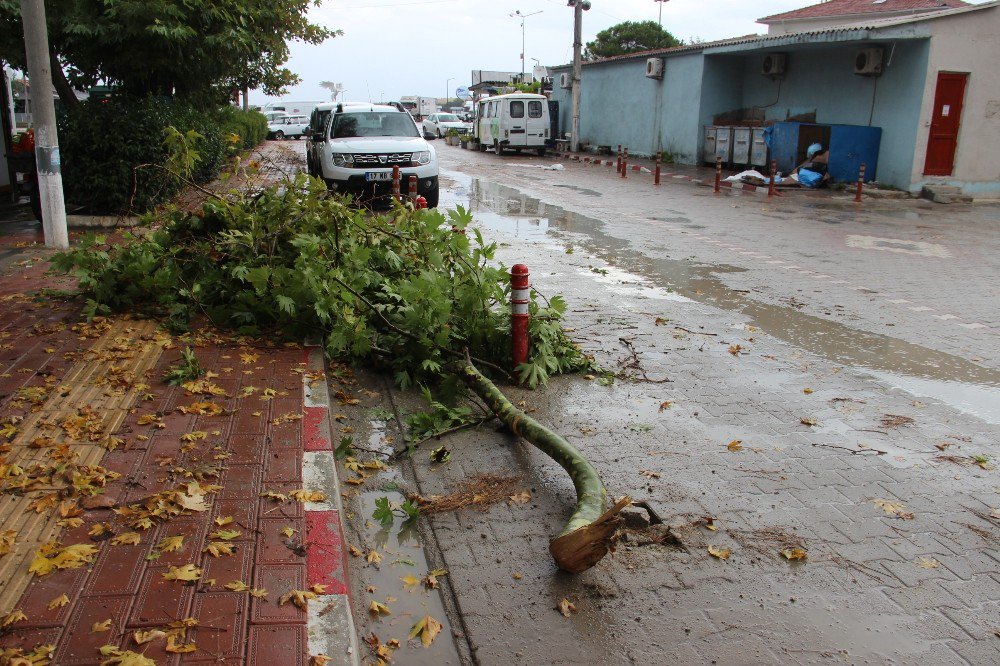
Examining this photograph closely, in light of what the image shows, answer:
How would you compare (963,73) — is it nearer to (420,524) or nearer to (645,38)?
(420,524)

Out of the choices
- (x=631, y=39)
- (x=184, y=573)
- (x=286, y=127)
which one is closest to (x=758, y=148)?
(x=184, y=573)

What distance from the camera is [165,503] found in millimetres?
3926

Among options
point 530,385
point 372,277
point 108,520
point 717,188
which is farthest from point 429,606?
point 717,188

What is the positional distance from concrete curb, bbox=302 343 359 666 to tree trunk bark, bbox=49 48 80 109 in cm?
1202

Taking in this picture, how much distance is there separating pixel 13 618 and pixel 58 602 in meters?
0.16

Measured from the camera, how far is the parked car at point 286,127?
167ft

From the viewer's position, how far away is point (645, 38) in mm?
73500

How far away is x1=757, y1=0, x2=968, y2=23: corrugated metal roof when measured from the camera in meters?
36.3

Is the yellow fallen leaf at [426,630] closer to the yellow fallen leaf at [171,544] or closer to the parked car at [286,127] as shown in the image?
the yellow fallen leaf at [171,544]

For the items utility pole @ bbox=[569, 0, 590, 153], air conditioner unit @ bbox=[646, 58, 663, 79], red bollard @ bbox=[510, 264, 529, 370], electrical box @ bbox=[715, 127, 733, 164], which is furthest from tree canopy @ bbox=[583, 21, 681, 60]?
red bollard @ bbox=[510, 264, 529, 370]

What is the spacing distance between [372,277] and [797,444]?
3582mm

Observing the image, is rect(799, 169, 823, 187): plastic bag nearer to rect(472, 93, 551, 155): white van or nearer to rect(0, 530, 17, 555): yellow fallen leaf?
rect(472, 93, 551, 155): white van

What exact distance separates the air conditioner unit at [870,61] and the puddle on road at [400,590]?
21647 mm

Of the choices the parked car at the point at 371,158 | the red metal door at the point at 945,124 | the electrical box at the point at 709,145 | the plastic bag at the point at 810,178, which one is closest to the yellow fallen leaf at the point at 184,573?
the parked car at the point at 371,158
